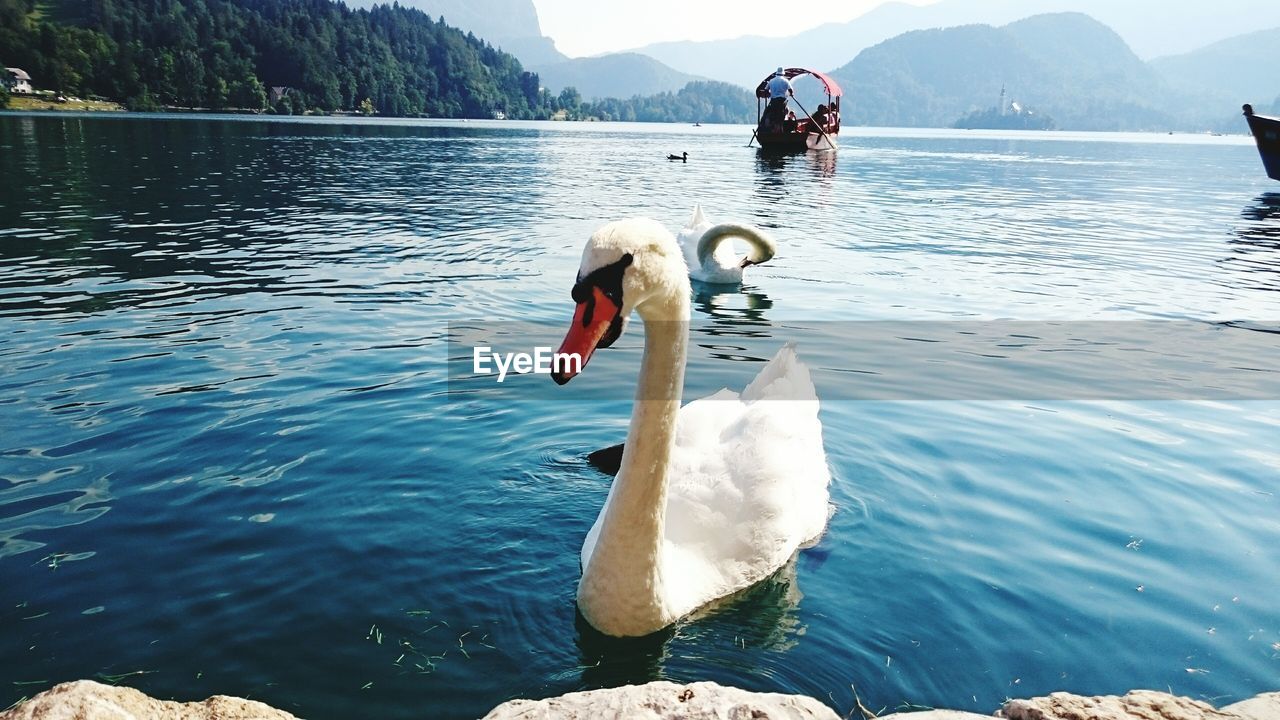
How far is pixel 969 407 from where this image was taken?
29.1 feet

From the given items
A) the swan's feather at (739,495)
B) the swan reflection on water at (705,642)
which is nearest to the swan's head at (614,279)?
the swan's feather at (739,495)

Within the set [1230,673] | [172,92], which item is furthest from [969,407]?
[172,92]

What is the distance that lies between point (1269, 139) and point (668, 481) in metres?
48.9

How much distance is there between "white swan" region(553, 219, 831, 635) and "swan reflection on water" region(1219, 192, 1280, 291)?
15.5m

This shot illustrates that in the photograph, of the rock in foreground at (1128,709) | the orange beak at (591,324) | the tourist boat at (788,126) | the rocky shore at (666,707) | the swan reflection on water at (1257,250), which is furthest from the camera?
the tourist boat at (788,126)

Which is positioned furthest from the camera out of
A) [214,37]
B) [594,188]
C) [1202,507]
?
[214,37]

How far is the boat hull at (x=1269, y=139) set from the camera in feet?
131

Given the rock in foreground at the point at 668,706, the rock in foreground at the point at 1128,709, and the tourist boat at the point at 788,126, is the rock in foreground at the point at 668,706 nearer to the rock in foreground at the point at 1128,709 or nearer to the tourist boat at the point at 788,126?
the rock in foreground at the point at 1128,709

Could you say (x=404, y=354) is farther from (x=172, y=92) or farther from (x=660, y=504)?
(x=172, y=92)

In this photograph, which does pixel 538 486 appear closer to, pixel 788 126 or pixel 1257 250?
pixel 1257 250

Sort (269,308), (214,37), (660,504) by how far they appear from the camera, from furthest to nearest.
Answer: (214,37) → (269,308) → (660,504)

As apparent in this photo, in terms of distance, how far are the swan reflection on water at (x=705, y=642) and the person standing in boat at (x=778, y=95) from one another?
59.6 m

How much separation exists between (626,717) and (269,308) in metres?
10.8

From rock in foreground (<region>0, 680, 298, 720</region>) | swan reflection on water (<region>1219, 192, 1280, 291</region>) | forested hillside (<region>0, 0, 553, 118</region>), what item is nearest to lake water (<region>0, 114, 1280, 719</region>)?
swan reflection on water (<region>1219, 192, 1280, 291</region>)
